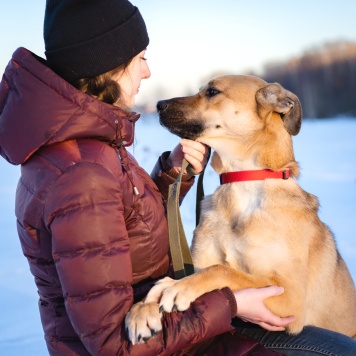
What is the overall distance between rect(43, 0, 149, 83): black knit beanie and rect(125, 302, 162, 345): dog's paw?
95 centimetres

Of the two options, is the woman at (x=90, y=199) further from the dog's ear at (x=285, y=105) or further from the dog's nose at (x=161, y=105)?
the dog's ear at (x=285, y=105)

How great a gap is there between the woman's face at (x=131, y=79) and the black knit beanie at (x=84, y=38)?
7 cm

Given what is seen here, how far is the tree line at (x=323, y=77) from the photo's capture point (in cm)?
3172

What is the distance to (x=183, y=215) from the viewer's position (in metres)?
7.43

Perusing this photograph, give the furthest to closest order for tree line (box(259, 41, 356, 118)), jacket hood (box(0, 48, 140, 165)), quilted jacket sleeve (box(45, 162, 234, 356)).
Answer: tree line (box(259, 41, 356, 118)), jacket hood (box(0, 48, 140, 165)), quilted jacket sleeve (box(45, 162, 234, 356))

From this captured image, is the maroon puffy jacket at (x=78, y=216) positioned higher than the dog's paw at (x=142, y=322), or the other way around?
the maroon puffy jacket at (x=78, y=216)

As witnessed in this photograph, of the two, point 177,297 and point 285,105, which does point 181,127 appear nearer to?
point 285,105

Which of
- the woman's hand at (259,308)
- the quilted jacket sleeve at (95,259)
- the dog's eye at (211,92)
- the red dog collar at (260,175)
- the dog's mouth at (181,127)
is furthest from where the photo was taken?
the dog's eye at (211,92)

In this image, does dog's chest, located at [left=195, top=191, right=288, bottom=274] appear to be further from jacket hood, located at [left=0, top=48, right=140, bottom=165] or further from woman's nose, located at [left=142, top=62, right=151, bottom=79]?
jacket hood, located at [left=0, top=48, right=140, bottom=165]

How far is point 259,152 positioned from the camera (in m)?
3.04

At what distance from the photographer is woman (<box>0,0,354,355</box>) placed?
1.94 m

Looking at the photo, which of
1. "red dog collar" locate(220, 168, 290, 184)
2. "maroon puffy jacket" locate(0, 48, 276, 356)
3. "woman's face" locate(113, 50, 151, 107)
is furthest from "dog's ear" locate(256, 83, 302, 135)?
"maroon puffy jacket" locate(0, 48, 276, 356)

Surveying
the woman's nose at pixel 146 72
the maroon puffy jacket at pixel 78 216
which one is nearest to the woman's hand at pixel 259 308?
the maroon puffy jacket at pixel 78 216

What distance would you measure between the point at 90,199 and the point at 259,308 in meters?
0.94
